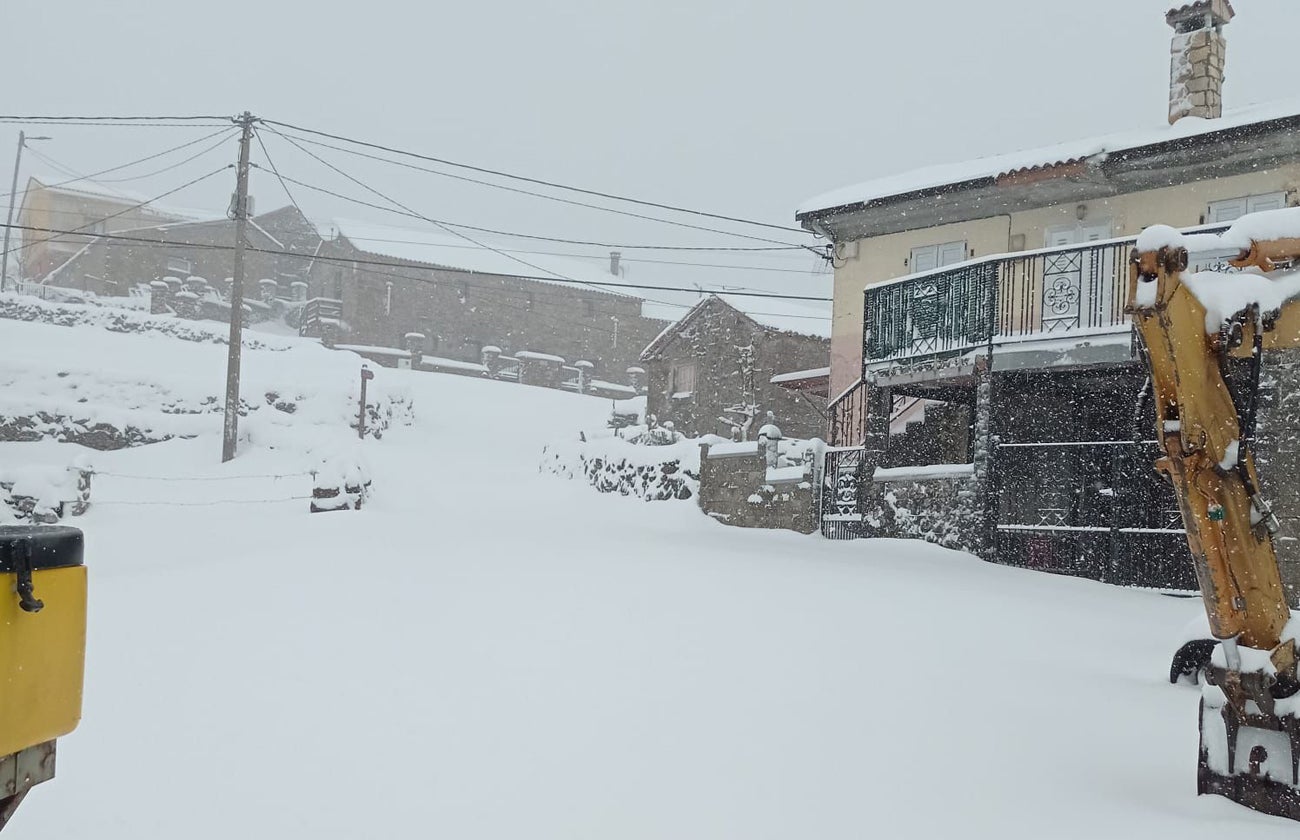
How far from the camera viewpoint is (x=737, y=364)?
30656 mm

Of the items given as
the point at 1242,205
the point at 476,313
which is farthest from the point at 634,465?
the point at 476,313

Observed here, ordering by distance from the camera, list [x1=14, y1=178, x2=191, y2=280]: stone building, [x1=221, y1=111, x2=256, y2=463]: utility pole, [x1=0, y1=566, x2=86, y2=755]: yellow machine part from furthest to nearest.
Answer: [x1=14, y1=178, x2=191, y2=280]: stone building
[x1=221, y1=111, x2=256, y2=463]: utility pole
[x1=0, y1=566, x2=86, y2=755]: yellow machine part

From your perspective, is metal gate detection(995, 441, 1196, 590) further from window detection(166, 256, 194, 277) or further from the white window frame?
window detection(166, 256, 194, 277)

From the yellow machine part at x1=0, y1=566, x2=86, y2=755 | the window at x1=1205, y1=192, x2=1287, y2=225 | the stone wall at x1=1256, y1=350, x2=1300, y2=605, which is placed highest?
the window at x1=1205, y1=192, x2=1287, y2=225

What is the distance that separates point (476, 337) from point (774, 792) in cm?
4671

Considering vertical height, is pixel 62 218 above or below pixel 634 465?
above

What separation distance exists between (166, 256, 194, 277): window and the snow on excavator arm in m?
49.9

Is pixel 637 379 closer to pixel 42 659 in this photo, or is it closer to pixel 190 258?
pixel 190 258

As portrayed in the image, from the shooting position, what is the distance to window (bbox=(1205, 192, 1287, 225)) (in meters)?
14.5

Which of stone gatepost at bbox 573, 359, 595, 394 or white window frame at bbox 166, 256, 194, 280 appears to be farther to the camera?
stone gatepost at bbox 573, 359, 595, 394

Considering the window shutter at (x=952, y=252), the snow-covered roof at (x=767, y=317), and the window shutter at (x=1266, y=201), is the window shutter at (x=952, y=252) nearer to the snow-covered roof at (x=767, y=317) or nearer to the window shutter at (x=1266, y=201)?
the window shutter at (x=1266, y=201)

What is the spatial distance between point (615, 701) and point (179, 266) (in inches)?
1955

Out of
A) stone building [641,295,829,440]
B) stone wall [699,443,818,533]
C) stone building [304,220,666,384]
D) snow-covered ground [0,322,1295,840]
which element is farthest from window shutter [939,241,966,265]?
stone building [304,220,666,384]

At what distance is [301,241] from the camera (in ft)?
184
